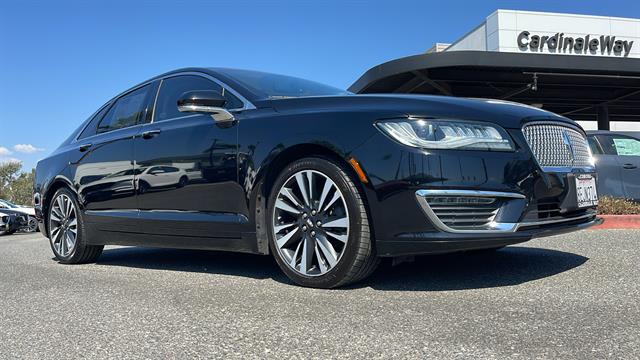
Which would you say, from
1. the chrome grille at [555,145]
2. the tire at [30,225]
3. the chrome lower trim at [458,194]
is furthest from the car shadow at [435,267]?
the tire at [30,225]

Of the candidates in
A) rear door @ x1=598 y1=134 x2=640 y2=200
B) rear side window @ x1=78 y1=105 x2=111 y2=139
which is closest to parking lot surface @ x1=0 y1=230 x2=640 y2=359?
rear side window @ x1=78 y1=105 x2=111 y2=139

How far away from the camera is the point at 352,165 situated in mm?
3342

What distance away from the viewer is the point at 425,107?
3.32 meters

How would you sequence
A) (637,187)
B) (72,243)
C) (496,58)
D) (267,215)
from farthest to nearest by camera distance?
1. (496,58)
2. (637,187)
3. (72,243)
4. (267,215)

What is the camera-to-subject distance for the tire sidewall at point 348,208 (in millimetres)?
3314

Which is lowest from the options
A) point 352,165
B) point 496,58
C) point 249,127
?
point 352,165

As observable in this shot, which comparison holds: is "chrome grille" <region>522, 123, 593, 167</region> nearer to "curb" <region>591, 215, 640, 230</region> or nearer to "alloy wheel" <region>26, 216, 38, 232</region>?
"curb" <region>591, 215, 640, 230</region>

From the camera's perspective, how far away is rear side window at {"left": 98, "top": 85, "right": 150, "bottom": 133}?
5.05 metres

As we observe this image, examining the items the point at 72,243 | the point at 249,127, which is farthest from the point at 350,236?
the point at 72,243

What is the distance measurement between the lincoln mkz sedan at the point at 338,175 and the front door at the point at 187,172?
0.01 m

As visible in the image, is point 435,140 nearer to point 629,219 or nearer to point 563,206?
point 563,206

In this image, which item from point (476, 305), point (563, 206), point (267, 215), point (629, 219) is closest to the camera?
point (476, 305)

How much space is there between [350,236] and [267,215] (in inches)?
27.0

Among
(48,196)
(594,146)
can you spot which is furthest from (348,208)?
(594,146)
